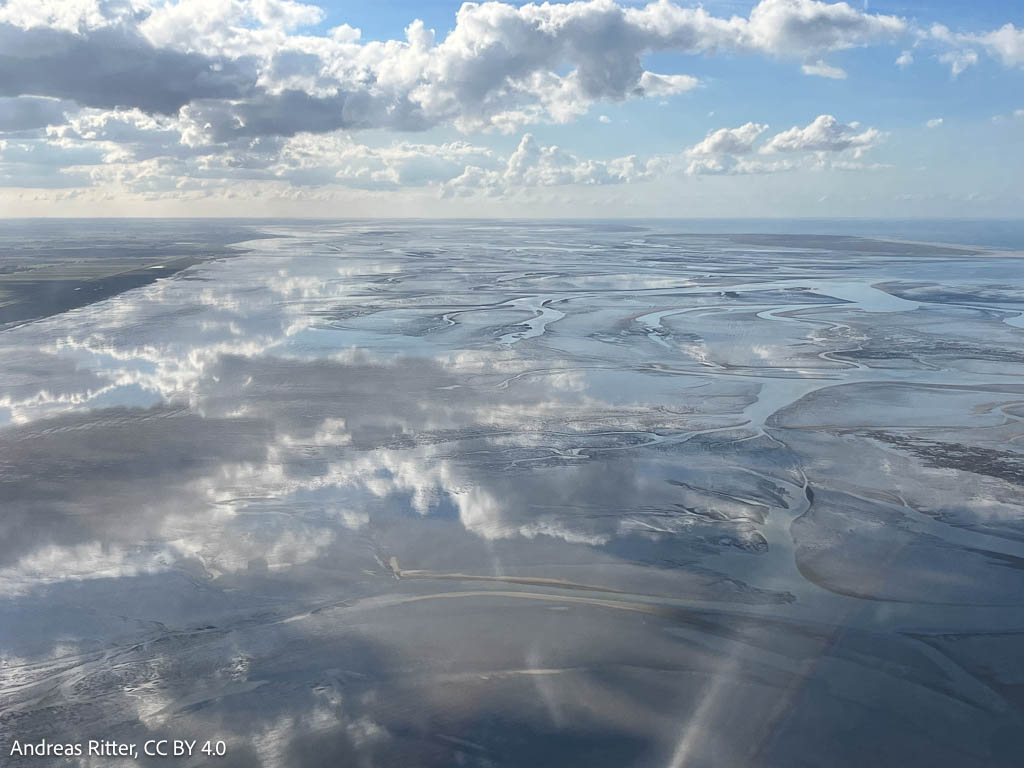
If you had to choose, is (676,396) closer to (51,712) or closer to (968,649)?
(968,649)

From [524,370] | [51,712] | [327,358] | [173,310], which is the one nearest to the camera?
[51,712]

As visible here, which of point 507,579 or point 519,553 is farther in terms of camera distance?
point 519,553

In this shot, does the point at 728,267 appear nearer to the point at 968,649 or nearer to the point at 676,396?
the point at 676,396

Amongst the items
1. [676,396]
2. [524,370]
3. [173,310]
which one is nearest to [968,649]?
[676,396]

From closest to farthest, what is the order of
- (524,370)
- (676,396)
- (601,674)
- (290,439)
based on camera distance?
(601,674)
(290,439)
(676,396)
(524,370)

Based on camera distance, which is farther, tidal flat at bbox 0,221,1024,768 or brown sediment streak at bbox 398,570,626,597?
brown sediment streak at bbox 398,570,626,597

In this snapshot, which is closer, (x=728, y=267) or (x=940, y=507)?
(x=940, y=507)

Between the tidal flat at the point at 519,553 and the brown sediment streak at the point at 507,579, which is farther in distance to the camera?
the brown sediment streak at the point at 507,579

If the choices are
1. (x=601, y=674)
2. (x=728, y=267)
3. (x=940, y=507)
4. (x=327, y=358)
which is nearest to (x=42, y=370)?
(x=327, y=358)
